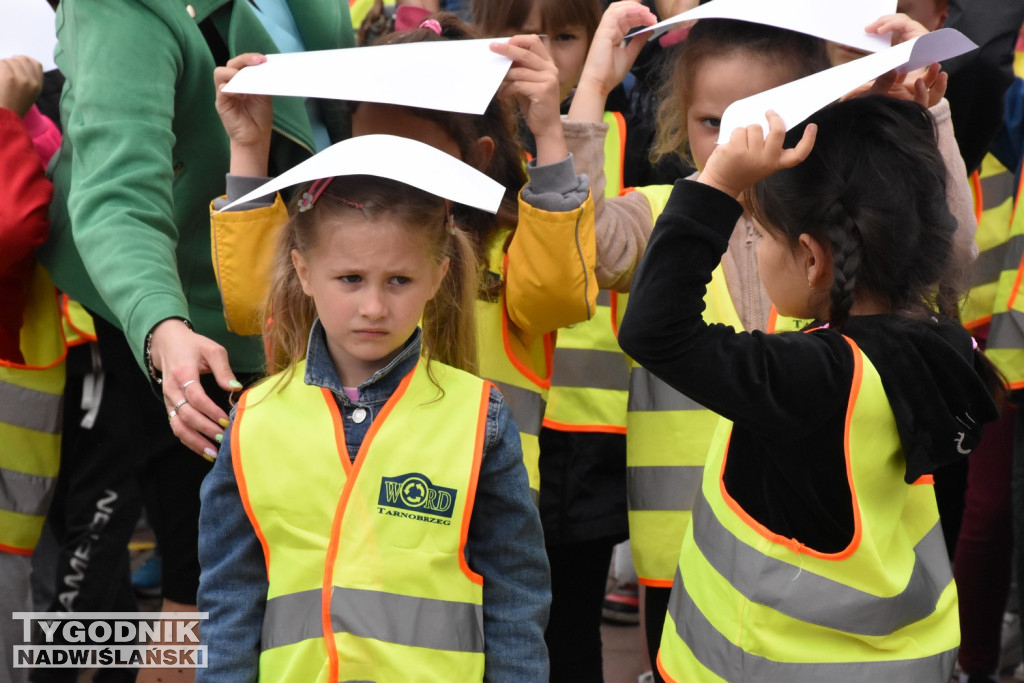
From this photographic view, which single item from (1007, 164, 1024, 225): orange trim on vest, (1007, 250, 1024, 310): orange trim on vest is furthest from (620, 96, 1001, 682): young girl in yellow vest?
(1007, 164, 1024, 225): orange trim on vest

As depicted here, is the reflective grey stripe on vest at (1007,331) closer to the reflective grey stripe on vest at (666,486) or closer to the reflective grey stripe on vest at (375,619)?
the reflective grey stripe on vest at (666,486)

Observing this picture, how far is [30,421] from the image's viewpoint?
9.44 feet

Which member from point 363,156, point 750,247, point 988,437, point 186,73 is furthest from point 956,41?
point 988,437

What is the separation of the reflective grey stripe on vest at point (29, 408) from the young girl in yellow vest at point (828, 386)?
1774 mm

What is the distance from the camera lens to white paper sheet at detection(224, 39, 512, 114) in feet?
6.20

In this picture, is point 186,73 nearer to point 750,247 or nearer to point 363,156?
point 363,156

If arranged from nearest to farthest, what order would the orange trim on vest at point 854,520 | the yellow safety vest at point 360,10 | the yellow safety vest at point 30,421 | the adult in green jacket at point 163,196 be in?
1. the orange trim on vest at point 854,520
2. the adult in green jacket at point 163,196
3. the yellow safety vest at point 30,421
4. the yellow safety vest at point 360,10

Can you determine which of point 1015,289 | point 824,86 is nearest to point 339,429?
point 824,86

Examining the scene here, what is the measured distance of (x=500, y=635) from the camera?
1.89 metres

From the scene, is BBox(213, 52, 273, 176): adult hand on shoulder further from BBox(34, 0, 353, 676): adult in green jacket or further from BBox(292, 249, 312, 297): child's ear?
BBox(292, 249, 312, 297): child's ear

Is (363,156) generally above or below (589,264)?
above

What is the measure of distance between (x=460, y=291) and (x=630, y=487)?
68 cm

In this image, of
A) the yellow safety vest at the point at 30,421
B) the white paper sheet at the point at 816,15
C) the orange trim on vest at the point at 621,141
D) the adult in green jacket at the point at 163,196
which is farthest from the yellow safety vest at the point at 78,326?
→ the white paper sheet at the point at 816,15

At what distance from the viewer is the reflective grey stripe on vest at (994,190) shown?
3314 millimetres
